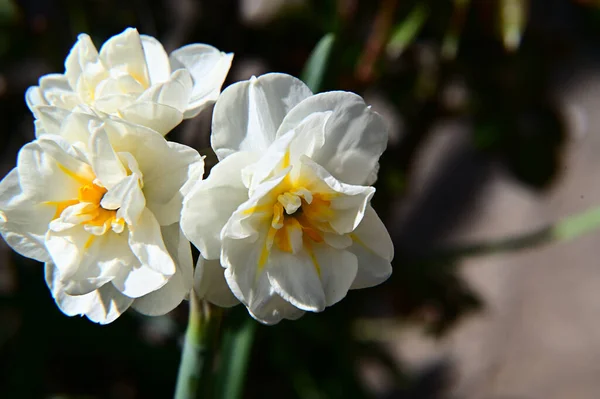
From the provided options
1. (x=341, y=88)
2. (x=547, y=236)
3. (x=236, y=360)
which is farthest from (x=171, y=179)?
(x=547, y=236)

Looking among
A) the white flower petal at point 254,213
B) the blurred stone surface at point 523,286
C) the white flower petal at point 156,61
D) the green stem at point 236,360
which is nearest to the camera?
the white flower petal at point 254,213

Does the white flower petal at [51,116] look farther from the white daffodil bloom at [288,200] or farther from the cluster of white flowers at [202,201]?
the white daffodil bloom at [288,200]

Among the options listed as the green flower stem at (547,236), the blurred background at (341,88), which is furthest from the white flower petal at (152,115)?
the green flower stem at (547,236)

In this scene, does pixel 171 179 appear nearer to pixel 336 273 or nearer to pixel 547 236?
pixel 336 273

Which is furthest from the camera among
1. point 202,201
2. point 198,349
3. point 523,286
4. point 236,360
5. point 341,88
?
point 523,286

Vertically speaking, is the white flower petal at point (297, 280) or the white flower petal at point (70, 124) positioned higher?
the white flower petal at point (70, 124)

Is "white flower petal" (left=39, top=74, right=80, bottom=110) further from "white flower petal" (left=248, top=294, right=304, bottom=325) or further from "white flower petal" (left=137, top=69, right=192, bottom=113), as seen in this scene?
"white flower petal" (left=248, top=294, right=304, bottom=325)

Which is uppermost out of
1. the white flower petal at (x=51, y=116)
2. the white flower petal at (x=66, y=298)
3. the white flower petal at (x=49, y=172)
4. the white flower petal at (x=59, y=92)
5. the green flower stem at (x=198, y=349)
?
the white flower petal at (x=51, y=116)

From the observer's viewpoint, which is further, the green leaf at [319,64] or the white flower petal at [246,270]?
the green leaf at [319,64]
